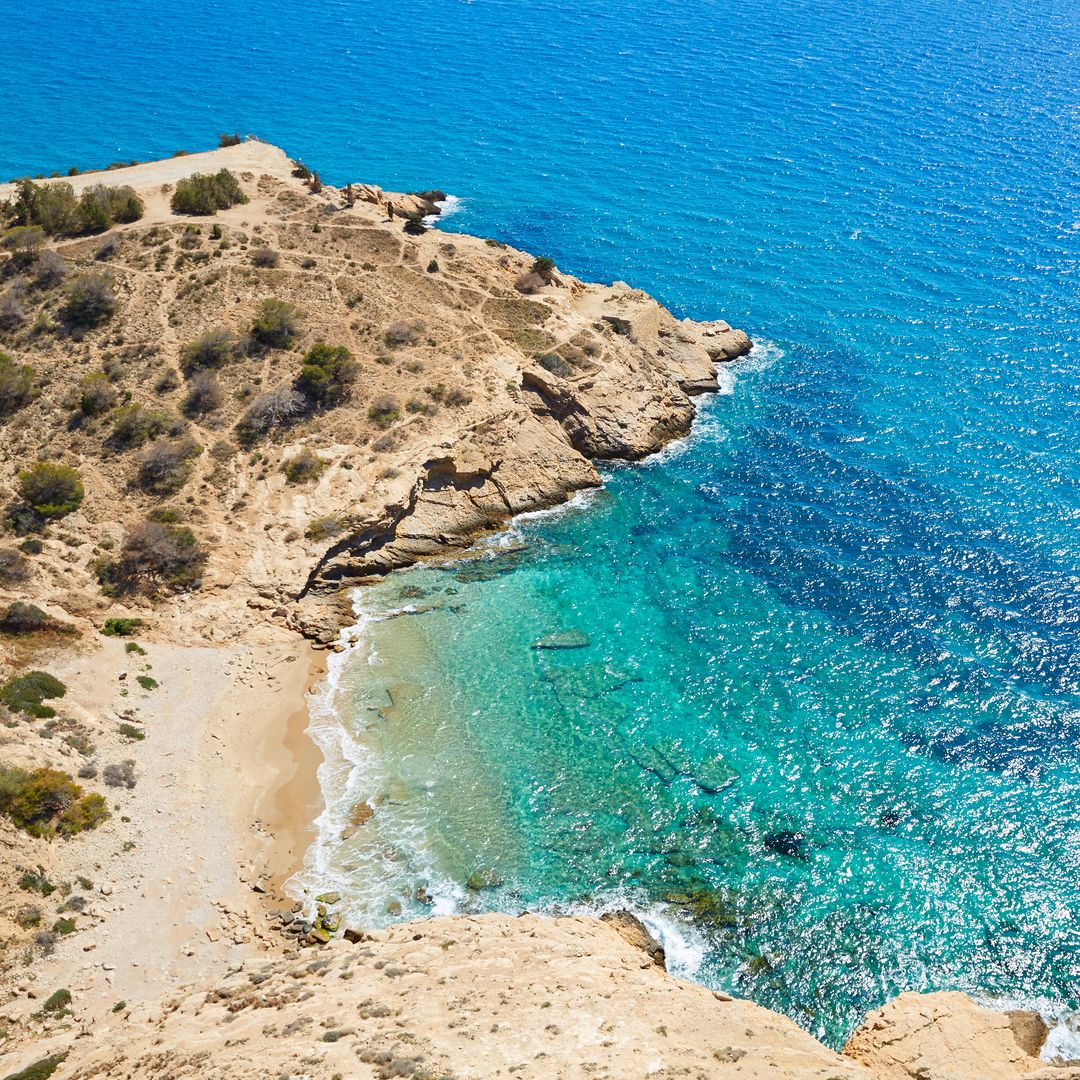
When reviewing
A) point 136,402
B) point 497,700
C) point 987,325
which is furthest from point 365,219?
point 987,325

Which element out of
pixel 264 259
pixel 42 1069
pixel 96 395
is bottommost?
pixel 42 1069

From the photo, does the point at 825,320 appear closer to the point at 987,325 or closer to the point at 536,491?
the point at 987,325

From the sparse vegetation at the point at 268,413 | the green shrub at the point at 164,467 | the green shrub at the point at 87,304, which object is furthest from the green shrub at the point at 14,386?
the sparse vegetation at the point at 268,413

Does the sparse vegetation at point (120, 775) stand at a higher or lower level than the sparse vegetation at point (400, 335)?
lower

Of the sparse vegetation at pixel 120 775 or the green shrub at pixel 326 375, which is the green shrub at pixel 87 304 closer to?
the green shrub at pixel 326 375

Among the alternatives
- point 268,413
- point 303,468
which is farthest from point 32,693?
point 268,413

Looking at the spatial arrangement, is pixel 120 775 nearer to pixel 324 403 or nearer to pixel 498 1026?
pixel 498 1026
